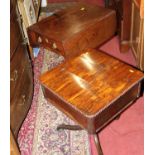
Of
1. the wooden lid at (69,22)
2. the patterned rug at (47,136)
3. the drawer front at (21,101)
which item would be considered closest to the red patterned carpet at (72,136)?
the patterned rug at (47,136)

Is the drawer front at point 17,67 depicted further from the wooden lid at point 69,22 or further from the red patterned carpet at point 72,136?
the red patterned carpet at point 72,136

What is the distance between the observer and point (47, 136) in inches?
80.4

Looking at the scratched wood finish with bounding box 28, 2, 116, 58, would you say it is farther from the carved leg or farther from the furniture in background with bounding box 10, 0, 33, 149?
the carved leg

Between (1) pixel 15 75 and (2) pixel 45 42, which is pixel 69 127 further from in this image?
(2) pixel 45 42

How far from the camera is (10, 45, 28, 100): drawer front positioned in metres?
1.72

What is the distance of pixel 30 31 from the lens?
2312 mm

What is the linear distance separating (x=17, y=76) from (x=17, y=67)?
7 cm

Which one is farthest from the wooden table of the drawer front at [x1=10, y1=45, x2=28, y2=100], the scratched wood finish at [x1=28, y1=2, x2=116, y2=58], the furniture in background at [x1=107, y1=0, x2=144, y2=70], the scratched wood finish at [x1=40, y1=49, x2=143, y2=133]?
the furniture in background at [x1=107, y1=0, x2=144, y2=70]

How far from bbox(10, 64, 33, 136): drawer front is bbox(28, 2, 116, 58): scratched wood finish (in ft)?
1.01

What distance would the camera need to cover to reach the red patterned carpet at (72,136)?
1911mm

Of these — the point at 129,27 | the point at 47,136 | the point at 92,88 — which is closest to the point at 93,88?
the point at 92,88

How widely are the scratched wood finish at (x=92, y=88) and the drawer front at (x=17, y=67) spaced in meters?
0.24
